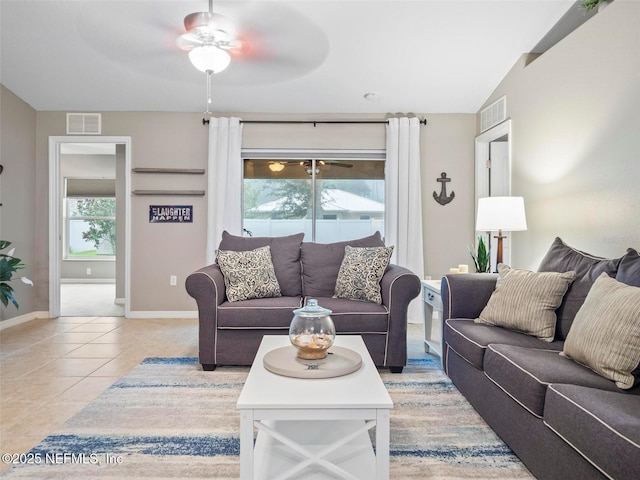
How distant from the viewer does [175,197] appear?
4.60m

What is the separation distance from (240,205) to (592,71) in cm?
343

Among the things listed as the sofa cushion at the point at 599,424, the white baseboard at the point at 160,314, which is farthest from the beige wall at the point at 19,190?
the sofa cushion at the point at 599,424

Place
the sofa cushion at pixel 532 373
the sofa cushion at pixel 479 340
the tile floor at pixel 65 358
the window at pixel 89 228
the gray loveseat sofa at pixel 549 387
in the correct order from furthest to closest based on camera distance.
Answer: the window at pixel 89 228 → the tile floor at pixel 65 358 → the sofa cushion at pixel 479 340 → the sofa cushion at pixel 532 373 → the gray loveseat sofa at pixel 549 387

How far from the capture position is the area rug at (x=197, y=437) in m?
1.70

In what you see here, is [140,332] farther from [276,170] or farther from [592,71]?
[592,71]

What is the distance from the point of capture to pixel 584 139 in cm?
275

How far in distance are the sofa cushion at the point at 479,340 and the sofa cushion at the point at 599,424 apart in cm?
56


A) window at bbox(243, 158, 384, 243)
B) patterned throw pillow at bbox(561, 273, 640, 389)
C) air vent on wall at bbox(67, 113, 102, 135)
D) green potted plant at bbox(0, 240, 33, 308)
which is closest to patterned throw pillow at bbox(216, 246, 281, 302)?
window at bbox(243, 158, 384, 243)

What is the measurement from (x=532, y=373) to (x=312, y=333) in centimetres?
93

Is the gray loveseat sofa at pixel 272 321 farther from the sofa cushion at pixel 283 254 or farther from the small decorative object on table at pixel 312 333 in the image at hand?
the small decorative object on table at pixel 312 333

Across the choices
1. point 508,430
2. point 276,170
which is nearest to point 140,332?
point 276,170

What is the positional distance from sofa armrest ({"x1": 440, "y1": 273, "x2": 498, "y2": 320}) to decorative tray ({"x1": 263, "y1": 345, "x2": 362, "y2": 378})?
3.13 feet

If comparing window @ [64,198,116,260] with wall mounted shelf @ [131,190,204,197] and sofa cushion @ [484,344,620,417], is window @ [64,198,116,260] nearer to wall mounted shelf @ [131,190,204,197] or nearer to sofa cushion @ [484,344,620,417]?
wall mounted shelf @ [131,190,204,197]

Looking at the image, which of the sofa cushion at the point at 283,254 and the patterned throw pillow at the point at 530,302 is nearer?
the patterned throw pillow at the point at 530,302
